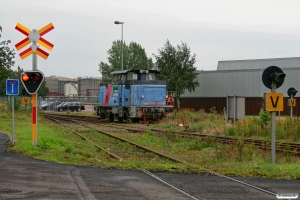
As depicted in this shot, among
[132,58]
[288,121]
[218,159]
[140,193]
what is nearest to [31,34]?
[218,159]

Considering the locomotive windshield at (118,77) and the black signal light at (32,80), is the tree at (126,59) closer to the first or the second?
the locomotive windshield at (118,77)

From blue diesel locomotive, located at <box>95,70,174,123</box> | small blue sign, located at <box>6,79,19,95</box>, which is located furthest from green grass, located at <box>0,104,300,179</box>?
blue diesel locomotive, located at <box>95,70,174,123</box>

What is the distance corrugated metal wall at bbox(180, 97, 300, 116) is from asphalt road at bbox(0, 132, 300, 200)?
1603 inches

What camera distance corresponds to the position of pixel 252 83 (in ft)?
176

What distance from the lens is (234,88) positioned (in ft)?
181

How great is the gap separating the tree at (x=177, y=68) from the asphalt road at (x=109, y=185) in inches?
1662

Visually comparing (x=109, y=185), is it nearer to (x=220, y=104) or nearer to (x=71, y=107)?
(x=220, y=104)

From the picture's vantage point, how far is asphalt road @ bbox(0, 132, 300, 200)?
8.26 m

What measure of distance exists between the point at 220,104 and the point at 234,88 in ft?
7.99

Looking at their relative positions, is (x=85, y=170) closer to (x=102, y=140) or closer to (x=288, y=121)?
(x=102, y=140)

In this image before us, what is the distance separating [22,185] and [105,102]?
95.7 ft

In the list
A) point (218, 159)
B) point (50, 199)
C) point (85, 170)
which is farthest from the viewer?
point (218, 159)

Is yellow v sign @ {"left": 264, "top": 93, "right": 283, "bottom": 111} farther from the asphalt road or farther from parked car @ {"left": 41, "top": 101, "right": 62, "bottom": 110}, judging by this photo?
parked car @ {"left": 41, "top": 101, "right": 62, "bottom": 110}

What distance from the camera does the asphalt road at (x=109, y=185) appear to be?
8.26m
